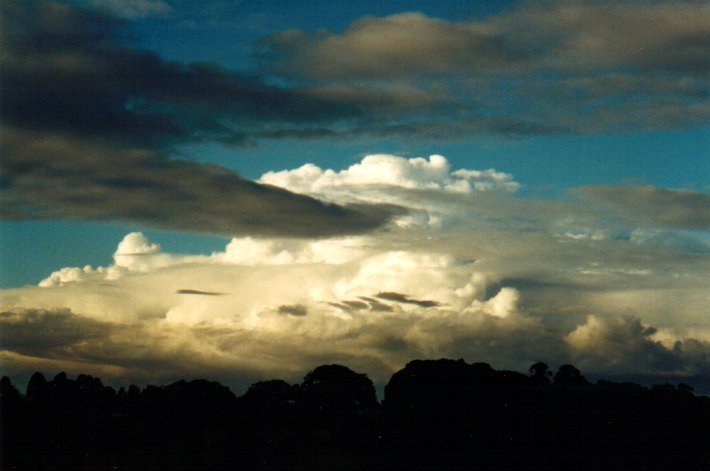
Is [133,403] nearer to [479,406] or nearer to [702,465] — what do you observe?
[479,406]

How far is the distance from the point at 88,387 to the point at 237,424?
19.7 meters

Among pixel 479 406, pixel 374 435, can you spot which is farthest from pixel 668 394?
pixel 374 435

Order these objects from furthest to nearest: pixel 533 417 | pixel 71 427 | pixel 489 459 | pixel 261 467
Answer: pixel 533 417 → pixel 489 459 → pixel 71 427 → pixel 261 467

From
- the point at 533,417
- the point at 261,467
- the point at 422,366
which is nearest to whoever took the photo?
the point at 261,467

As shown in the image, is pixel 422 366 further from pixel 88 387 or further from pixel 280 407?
pixel 88 387

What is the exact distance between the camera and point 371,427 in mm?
88250

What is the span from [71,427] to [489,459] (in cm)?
3738

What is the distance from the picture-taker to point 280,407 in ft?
329

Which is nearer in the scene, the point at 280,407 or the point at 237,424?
the point at 237,424

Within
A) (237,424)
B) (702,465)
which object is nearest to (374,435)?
(237,424)

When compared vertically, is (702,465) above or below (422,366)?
below

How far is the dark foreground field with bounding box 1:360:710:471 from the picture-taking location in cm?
7544

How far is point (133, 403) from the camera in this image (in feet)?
302

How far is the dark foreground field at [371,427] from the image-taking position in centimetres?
7544
